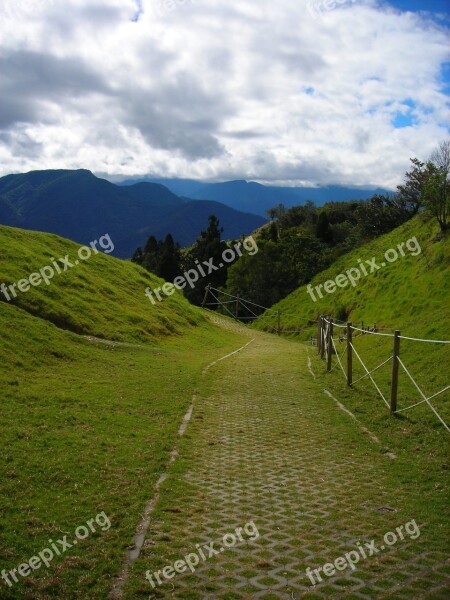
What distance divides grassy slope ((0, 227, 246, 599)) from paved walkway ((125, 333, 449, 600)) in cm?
63

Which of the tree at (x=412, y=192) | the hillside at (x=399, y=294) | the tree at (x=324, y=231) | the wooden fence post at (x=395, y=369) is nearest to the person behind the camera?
the wooden fence post at (x=395, y=369)

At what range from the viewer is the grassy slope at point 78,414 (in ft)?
20.5

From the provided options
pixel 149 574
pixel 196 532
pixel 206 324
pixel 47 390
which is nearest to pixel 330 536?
pixel 196 532

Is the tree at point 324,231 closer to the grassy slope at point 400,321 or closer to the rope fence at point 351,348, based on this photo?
the rope fence at point 351,348

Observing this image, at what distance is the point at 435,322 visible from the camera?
2012 cm

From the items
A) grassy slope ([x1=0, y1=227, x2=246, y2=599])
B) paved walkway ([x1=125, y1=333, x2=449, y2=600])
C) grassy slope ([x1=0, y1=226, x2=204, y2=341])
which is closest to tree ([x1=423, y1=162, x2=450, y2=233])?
grassy slope ([x1=0, y1=227, x2=246, y2=599])

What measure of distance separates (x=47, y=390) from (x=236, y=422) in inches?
214

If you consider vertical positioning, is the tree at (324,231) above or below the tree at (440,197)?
above

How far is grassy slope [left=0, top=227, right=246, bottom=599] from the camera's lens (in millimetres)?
6238

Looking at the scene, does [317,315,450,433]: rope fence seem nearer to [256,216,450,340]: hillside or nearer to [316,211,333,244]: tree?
[256,216,450,340]: hillside

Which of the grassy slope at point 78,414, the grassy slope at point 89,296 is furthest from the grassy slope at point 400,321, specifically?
the grassy slope at point 89,296

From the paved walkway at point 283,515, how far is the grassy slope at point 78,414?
2.07 feet

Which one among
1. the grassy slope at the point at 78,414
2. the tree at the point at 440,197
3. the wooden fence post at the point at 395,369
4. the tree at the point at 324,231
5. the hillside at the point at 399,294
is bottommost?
the grassy slope at the point at 78,414

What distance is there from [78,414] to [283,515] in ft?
22.0
